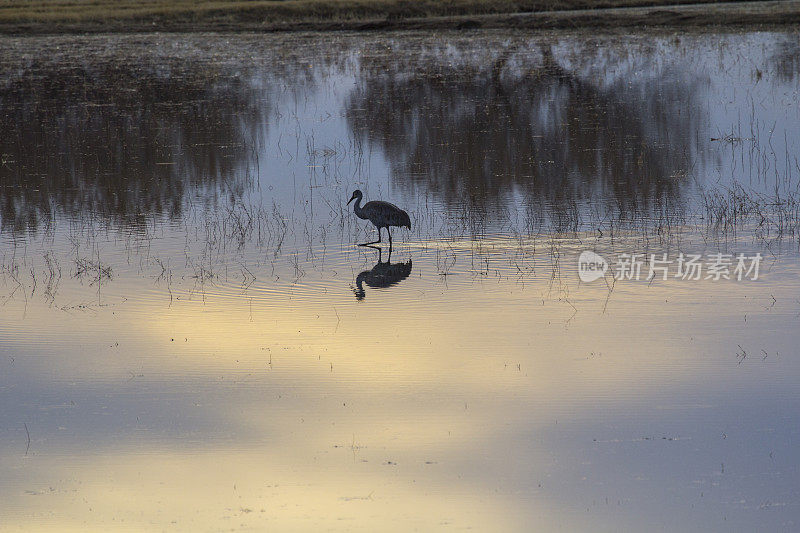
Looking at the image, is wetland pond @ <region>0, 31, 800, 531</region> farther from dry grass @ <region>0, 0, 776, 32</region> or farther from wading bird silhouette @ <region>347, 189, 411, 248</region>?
dry grass @ <region>0, 0, 776, 32</region>

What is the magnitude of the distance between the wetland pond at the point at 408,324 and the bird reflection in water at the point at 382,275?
4 centimetres

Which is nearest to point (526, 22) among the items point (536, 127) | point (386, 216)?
point (536, 127)

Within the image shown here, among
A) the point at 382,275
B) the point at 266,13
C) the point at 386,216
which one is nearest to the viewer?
the point at 382,275

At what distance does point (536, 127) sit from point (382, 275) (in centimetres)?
988

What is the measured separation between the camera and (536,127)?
19.8 meters

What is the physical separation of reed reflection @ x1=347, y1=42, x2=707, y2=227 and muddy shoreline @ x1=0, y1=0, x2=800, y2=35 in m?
7.10

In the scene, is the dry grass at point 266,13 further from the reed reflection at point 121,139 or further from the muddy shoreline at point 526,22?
the reed reflection at point 121,139

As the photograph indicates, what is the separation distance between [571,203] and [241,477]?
8.30 m

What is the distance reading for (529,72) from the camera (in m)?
27.1

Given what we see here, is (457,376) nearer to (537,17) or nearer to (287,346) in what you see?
(287,346)

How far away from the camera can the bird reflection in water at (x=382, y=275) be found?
10.2 meters

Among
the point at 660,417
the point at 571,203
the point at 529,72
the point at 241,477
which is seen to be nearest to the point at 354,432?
the point at 241,477

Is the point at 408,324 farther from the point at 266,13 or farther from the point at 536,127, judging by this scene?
the point at 266,13

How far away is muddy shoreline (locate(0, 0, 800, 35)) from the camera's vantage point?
36.4 meters
